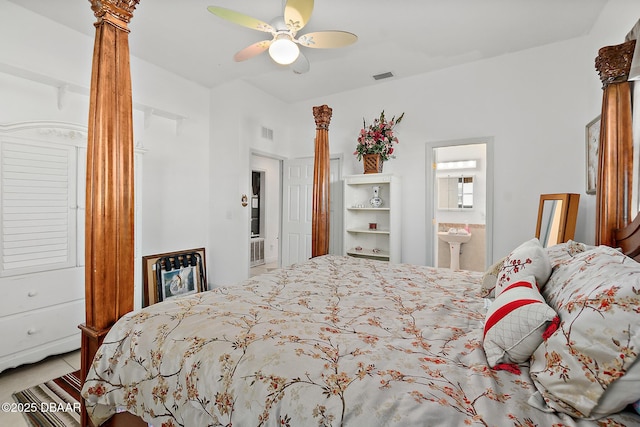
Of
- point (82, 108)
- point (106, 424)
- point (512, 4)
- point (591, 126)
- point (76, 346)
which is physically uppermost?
point (512, 4)

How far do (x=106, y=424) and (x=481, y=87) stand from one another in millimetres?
4381

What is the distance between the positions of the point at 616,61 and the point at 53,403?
410 cm

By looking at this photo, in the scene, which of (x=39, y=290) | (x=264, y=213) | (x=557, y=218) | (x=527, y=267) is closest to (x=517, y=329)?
(x=527, y=267)

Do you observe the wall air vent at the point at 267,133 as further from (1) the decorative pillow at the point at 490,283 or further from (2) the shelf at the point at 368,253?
(1) the decorative pillow at the point at 490,283

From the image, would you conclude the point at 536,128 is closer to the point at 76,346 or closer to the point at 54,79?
the point at 54,79

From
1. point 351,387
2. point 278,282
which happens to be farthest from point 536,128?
point 351,387

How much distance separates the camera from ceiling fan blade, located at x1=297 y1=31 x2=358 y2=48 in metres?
2.27

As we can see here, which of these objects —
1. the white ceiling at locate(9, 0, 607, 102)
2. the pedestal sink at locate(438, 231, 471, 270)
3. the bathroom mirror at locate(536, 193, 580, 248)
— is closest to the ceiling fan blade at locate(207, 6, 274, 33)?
the white ceiling at locate(9, 0, 607, 102)

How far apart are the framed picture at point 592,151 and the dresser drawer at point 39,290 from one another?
469 centimetres

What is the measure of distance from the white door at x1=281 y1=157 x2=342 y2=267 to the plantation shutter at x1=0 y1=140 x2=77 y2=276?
279cm

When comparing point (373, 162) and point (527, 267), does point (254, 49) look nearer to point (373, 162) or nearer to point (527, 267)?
point (373, 162)

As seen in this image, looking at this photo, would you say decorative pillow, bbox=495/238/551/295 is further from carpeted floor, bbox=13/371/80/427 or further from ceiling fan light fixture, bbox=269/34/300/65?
carpeted floor, bbox=13/371/80/427

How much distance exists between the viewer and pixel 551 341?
2.73 ft

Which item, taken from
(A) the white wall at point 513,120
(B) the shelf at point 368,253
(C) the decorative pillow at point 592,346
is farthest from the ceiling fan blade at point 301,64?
(C) the decorative pillow at point 592,346
